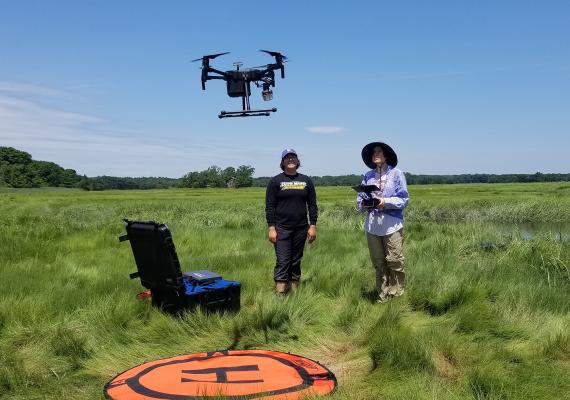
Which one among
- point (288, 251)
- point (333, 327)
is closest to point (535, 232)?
point (288, 251)

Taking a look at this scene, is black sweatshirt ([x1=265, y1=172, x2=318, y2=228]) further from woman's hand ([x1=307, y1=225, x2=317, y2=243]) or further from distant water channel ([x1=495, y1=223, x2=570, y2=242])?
distant water channel ([x1=495, y1=223, x2=570, y2=242])

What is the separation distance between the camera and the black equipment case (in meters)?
5.51

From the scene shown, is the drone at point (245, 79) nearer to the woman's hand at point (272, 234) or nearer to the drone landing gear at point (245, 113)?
the drone landing gear at point (245, 113)

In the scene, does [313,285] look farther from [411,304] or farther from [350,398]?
[350,398]

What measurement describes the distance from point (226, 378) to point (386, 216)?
3.06 m

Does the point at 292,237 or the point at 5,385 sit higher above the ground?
the point at 292,237

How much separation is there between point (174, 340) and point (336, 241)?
766cm

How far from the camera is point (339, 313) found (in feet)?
18.7

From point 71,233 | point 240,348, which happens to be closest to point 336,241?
point 71,233

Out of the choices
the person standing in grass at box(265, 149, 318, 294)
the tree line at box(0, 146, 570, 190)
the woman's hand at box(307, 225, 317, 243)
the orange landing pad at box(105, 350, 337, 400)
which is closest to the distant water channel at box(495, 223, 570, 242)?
the woman's hand at box(307, 225, 317, 243)

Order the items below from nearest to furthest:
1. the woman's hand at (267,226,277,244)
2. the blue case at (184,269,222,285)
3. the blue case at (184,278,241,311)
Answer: the blue case at (184,278,241,311), the blue case at (184,269,222,285), the woman's hand at (267,226,277,244)

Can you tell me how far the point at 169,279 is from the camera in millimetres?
5559

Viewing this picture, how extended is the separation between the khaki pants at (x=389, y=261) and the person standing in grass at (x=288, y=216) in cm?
88

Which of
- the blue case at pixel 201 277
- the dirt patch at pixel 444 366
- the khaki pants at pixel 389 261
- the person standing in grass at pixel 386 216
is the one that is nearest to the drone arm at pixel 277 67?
the person standing in grass at pixel 386 216
